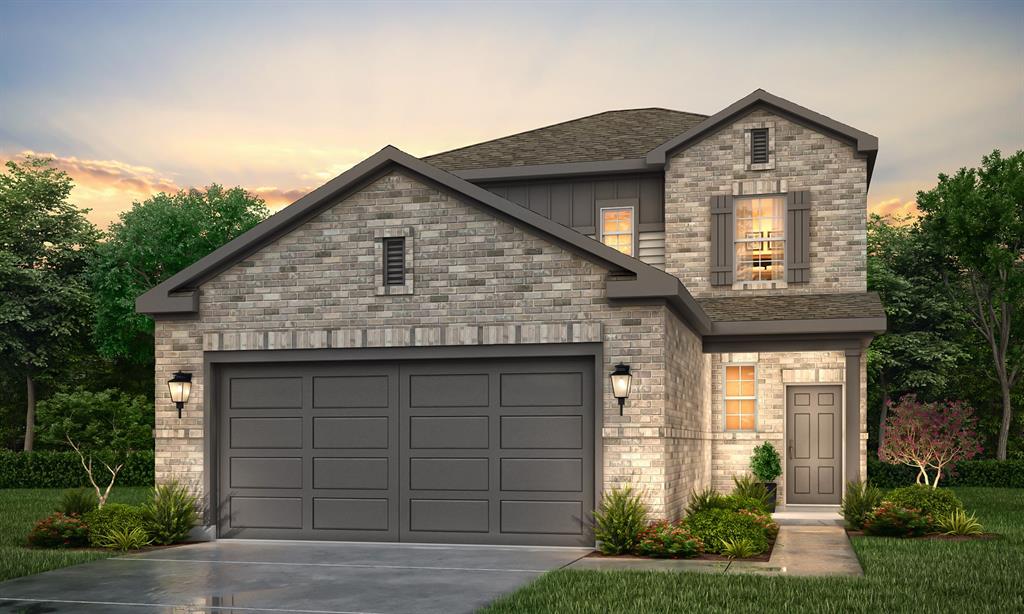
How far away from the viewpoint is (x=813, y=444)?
20.1 meters

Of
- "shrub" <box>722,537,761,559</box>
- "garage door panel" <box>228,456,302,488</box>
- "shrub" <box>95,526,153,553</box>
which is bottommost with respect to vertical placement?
"shrub" <box>95,526,153,553</box>

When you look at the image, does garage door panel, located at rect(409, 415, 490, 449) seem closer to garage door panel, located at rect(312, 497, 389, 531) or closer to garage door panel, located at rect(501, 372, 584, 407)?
garage door panel, located at rect(501, 372, 584, 407)

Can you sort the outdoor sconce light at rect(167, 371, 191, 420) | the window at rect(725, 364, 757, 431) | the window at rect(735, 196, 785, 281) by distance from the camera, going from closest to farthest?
the outdoor sconce light at rect(167, 371, 191, 420) < the window at rect(725, 364, 757, 431) < the window at rect(735, 196, 785, 281)

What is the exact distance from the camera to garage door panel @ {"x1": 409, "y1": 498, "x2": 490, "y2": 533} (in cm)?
1474

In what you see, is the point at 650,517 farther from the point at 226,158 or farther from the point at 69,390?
the point at 69,390

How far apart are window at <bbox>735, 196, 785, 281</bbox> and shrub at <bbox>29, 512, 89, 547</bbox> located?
12.3 metres

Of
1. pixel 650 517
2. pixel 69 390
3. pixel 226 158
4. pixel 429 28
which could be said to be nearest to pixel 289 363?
pixel 650 517

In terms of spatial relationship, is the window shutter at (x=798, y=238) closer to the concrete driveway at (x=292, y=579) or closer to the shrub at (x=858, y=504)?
the shrub at (x=858, y=504)

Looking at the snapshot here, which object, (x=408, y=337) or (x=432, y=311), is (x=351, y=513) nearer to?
(x=408, y=337)

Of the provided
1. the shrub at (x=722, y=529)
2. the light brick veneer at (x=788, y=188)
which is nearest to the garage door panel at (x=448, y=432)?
the shrub at (x=722, y=529)

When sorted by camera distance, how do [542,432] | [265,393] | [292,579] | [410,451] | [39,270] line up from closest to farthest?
[292,579] → [542,432] → [410,451] → [265,393] → [39,270]

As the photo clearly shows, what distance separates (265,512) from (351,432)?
5.72 ft

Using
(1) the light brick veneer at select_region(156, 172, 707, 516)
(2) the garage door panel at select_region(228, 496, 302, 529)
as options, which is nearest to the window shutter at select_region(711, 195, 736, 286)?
(1) the light brick veneer at select_region(156, 172, 707, 516)

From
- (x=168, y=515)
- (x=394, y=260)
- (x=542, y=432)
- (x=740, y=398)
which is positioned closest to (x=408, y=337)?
(x=394, y=260)
